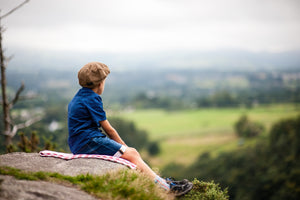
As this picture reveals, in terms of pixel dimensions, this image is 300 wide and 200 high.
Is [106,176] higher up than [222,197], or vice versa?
[106,176]

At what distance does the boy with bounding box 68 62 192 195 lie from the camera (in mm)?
4625

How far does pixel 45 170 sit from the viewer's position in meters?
4.32

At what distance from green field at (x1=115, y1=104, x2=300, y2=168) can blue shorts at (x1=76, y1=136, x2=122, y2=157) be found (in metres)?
43.6

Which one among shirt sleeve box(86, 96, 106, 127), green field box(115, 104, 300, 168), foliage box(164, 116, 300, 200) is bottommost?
foliage box(164, 116, 300, 200)

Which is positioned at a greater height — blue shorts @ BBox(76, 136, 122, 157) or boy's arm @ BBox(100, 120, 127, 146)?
boy's arm @ BBox(100, 120, 127, 146)

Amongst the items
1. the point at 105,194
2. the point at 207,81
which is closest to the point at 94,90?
the point at 105,194

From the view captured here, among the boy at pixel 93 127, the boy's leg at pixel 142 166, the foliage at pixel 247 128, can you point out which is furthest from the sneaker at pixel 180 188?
the foliage at pixel 247 128

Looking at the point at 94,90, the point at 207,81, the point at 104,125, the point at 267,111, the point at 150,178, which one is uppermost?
the point at 207,81

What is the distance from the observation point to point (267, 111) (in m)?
86.6

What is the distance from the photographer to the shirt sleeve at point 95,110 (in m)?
4.60

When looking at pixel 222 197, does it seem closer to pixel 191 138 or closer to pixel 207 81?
pixel 191 138

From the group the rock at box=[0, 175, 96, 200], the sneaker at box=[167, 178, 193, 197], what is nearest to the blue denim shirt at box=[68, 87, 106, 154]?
the rock at box=[0, 175, 96, 200]

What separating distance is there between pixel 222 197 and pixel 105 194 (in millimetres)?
2254

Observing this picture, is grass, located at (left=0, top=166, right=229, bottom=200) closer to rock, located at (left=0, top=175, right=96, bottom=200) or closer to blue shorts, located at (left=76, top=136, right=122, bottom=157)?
rock, located at (left=0, top=175, right=96, bottom=200)
